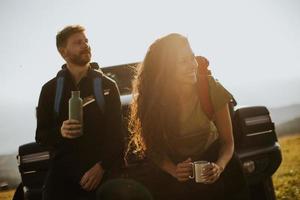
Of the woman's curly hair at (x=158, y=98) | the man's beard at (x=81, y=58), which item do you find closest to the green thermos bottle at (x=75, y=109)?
the woman's curly hair at (x=158, y=98)

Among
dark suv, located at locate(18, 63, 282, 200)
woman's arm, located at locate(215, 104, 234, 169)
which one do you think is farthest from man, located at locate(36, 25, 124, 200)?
woman's arm, located at locate(215, 104, 234, 169)

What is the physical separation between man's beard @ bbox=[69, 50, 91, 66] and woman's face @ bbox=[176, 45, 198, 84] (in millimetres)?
1081

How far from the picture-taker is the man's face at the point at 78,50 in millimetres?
3629

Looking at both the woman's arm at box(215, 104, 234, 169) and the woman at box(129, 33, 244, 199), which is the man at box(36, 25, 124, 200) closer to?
the woman at box(129, 33, 244, 199)

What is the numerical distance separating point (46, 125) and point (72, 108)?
66 cm

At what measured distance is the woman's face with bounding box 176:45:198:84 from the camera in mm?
2887

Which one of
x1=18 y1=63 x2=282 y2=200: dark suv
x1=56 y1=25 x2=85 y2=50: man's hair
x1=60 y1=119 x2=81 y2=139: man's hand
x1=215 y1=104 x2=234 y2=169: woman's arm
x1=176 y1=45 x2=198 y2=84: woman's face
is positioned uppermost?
x1=56 y1=25 x2=85 y2=50: man's hair

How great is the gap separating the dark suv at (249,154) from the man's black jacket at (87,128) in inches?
30.9

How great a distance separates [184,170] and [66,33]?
1922 millimetres

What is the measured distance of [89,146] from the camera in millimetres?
3432

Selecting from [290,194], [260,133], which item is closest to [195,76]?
[260,133]

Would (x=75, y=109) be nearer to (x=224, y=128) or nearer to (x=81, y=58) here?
(x=81, y=58)

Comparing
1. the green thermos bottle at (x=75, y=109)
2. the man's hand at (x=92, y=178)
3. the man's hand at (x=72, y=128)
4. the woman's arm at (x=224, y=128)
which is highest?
the green thermos bottle at (x=75, y=109)

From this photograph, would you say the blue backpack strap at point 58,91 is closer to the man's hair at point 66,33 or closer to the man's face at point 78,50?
the man's face at point 78,50
